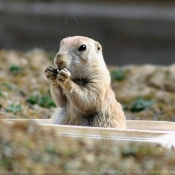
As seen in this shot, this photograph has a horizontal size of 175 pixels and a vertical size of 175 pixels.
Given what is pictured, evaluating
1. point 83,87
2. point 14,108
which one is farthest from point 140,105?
point 83,87

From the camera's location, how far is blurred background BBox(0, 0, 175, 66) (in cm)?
1388

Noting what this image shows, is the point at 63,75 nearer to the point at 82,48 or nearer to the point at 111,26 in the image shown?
the point at 82,48

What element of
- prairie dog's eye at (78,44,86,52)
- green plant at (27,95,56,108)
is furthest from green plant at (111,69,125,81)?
prairie dog's eye at (78,44,86,52)

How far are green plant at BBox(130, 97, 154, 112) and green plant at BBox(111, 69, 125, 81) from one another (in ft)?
4.62

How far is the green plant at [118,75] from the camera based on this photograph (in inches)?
475

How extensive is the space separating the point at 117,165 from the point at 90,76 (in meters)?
1.71

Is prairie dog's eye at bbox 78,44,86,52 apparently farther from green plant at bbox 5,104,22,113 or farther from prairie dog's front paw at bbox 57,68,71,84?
green plant at bbox 5,104,22,113

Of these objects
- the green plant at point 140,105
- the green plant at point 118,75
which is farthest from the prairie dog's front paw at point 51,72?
the green plant at point 118,75

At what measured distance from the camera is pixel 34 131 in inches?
195

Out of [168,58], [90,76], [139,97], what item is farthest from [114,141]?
[168,58]

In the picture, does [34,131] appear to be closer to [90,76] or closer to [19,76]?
[90,76]

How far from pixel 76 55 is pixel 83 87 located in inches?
14.3

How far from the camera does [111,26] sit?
46.4 feet

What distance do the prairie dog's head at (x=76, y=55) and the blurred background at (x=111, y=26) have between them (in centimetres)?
742
